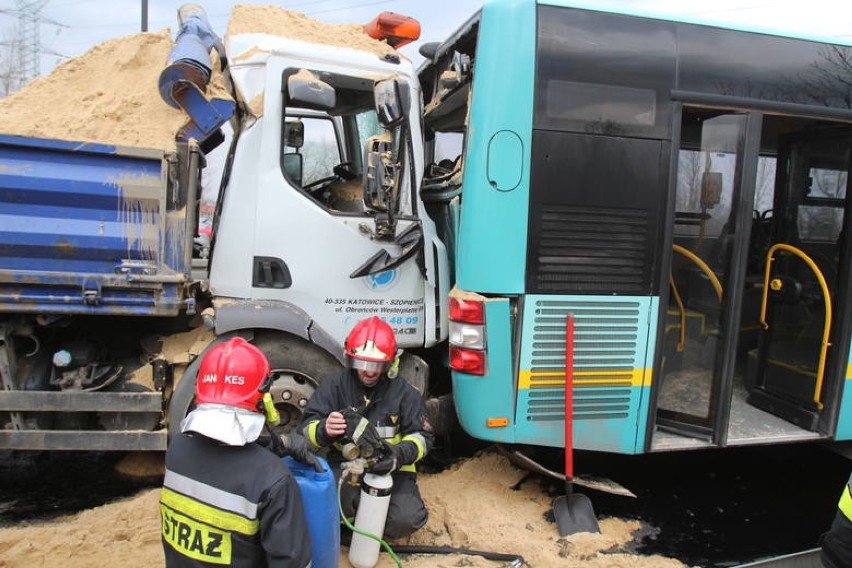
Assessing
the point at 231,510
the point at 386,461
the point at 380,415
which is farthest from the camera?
the point at 380,415

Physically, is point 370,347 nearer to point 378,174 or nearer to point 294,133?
point 378,174

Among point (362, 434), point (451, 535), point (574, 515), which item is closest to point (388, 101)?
point (362, 434)

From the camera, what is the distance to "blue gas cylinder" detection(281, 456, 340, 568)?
237 centimetres

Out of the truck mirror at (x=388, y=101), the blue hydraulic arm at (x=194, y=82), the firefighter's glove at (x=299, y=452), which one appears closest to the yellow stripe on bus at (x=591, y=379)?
the firefighter's glove at (x=299, y=452)

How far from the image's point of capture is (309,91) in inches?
130

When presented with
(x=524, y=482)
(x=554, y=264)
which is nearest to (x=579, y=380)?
(x=554, y=264)

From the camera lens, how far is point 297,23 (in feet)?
11.9

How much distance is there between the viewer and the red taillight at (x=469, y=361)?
3316 millimetres

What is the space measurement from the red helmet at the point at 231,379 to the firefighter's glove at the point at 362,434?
35.2 inches

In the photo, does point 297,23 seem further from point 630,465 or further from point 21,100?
point 630,465

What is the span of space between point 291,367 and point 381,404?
0.67m

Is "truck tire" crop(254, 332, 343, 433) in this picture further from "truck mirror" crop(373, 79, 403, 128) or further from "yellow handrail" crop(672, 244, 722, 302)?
"yellow handrail" crop(672, 244, 722, 302)

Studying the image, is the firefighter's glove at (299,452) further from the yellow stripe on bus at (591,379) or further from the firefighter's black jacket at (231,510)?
the yellow stripe on bus at (591,379)

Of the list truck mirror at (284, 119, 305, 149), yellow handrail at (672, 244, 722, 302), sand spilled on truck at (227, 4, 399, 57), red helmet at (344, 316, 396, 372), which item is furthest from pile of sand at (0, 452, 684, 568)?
sand spilled on truck at (227, 4, 399, 57)
